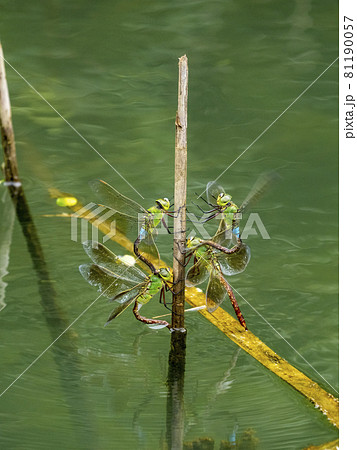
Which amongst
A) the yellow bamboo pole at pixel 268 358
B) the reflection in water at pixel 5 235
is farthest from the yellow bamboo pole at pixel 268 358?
the reflection in water at pixel 5 235

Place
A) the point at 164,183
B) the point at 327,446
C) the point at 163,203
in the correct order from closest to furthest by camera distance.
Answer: the point at 327,446, the point at 163,203, the point at 164,183

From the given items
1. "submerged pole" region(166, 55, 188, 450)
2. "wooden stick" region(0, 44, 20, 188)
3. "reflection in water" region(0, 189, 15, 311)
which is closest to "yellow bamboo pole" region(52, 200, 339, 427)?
"submerged pole" region(166, 55, 188, 450)

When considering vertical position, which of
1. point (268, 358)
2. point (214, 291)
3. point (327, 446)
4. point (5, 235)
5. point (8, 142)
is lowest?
point (327, 446)

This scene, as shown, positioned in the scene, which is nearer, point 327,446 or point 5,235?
point 327,446

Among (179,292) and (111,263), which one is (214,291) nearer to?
(179,292)

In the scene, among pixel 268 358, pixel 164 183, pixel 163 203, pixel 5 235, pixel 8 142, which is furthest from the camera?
pixel 8 142

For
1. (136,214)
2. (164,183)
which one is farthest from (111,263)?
(164,183)
